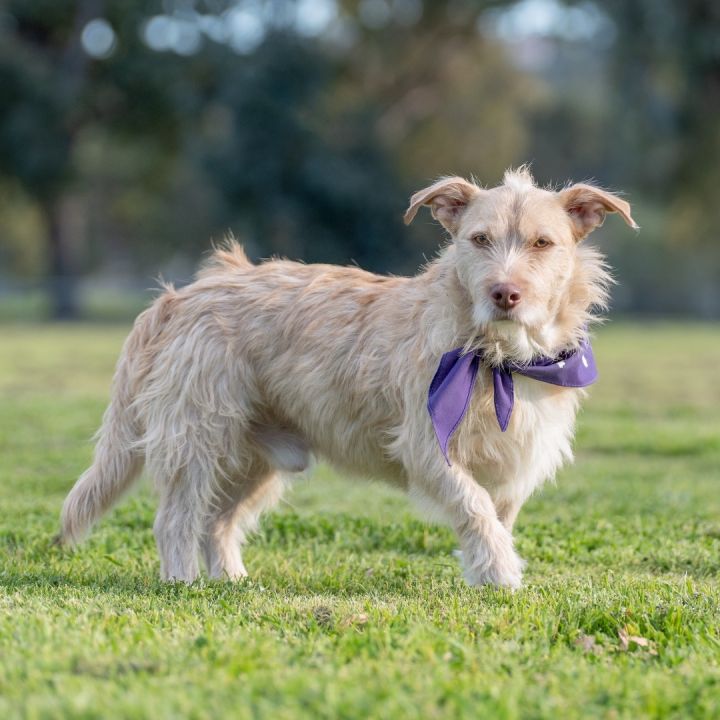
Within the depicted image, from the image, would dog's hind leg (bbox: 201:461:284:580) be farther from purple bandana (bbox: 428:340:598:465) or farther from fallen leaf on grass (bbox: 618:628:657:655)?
fallen leaf on grass (bbox: 618:628:657:655)

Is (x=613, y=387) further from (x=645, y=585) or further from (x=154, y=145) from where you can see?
(x=154, y=145)

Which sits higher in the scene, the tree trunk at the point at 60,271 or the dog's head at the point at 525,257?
the dog's head at the point at 525,257

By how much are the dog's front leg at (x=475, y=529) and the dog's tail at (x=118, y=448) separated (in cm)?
181

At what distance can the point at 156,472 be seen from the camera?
5957mm

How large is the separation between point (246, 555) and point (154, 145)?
130 ft

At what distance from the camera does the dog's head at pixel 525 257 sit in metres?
5.18

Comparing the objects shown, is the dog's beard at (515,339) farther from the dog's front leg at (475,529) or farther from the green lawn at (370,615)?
the green lawn at (370,615)

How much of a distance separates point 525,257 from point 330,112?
33.8m

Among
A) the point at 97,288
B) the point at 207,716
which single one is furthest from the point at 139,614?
the point at 97,288

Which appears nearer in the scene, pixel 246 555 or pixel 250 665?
pixel 250 665

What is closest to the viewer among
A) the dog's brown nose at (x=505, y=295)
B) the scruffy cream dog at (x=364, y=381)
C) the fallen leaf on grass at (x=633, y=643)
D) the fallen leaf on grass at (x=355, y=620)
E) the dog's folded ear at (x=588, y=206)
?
the fallen leaf on grass at (x=633, y=643)

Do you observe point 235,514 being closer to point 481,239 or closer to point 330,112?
point 481,239

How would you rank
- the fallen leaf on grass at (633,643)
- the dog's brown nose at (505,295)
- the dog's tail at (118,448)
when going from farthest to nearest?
the dog's tail at (118,448) < the dog's brown nose at (505,295) < the fallen leaf on grass at (633,643)

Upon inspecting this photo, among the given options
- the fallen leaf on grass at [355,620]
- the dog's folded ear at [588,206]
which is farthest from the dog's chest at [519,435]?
the fallen leaf on grass at [355,620]
